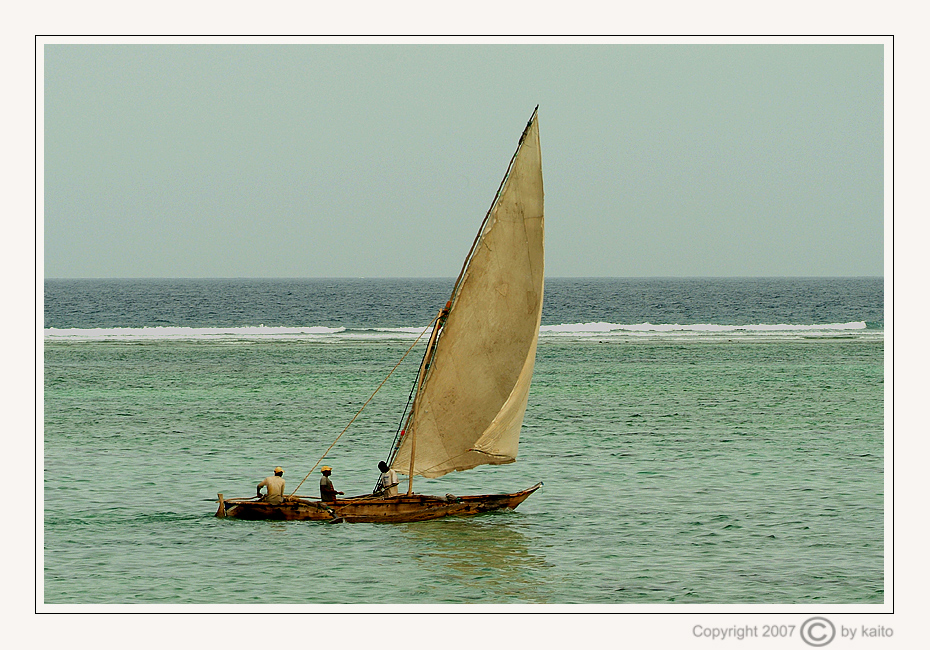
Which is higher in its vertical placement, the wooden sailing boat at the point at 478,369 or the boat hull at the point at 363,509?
the wooden sailing boat at the point at 478,369

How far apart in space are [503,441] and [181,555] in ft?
23.5

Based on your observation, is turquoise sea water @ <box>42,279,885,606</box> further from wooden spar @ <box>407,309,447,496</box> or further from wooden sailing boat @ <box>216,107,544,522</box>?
wooden spar @ <box>407,309,447,496</box>

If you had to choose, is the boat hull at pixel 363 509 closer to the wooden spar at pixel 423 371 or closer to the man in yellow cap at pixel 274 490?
the man in yellow cap at pixel 274 490

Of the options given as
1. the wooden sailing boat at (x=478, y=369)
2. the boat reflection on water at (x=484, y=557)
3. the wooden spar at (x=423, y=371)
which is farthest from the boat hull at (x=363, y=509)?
the wooden spar at (x=423, y=371)

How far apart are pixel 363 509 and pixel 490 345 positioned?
14.6ft

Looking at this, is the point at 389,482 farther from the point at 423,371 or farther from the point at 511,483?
the point at 511,483

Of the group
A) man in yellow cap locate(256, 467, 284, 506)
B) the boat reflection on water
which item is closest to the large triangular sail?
the boat reflection on water

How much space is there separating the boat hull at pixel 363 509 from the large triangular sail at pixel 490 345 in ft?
2.79

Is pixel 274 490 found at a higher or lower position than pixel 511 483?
higher

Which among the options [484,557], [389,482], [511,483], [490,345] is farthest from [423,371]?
[511,483]

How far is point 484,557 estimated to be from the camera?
24.2 meters

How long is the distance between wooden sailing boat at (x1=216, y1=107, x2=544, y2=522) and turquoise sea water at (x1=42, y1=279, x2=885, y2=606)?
478 millimetres

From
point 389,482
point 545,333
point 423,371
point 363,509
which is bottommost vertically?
point 363,509

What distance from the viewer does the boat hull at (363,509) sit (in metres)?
26.4
